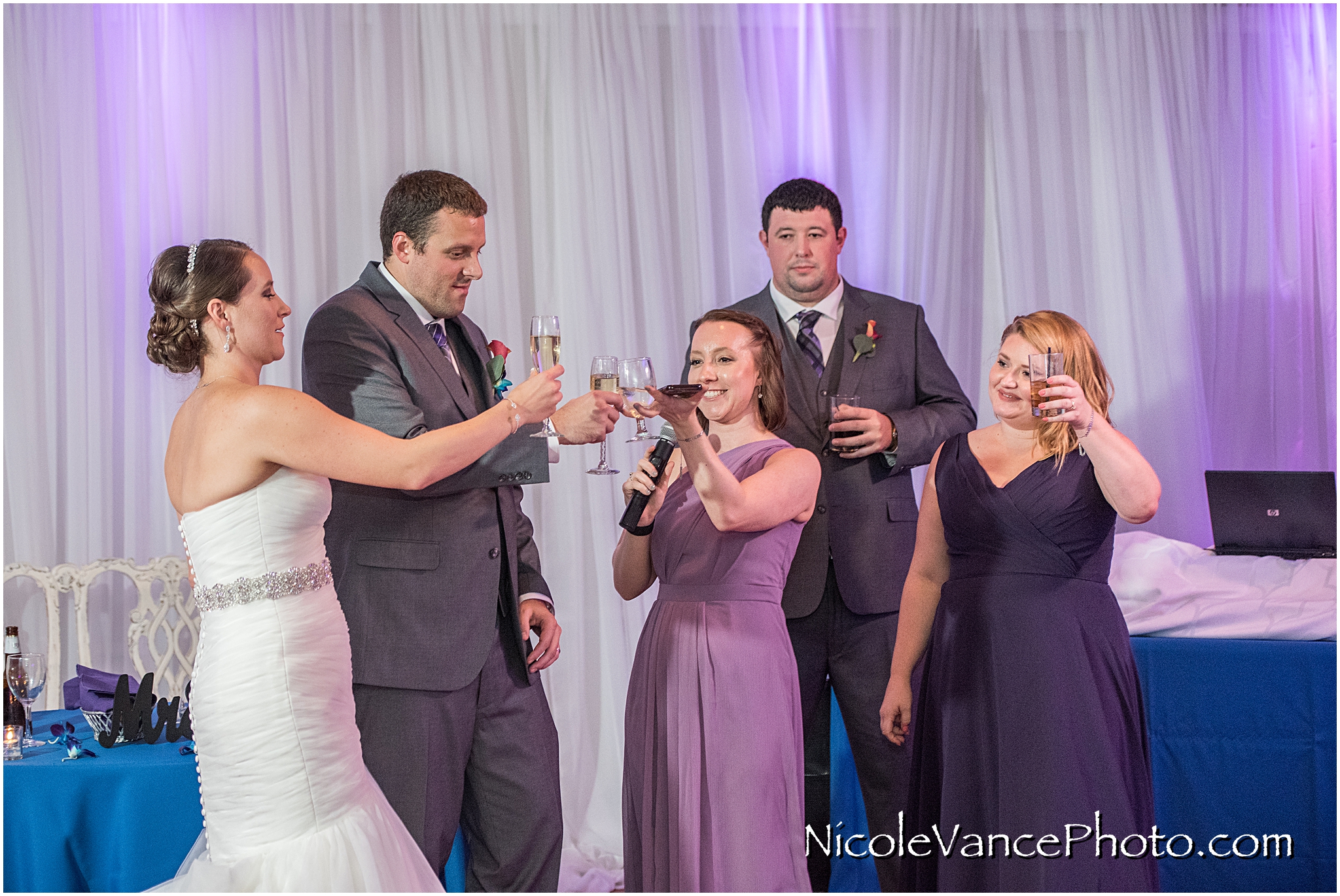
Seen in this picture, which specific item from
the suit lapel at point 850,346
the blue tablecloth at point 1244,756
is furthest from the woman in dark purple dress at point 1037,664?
the blue tablecloth at point 1244,756

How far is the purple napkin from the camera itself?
280cm

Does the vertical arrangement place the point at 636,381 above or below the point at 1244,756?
above

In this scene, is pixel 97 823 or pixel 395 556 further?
pixel 395 556

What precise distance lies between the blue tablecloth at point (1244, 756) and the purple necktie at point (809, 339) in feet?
4.47

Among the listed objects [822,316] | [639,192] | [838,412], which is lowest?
[838,412]

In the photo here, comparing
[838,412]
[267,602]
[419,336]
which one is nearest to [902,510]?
[838,412]

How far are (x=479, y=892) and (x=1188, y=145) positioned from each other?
424cm

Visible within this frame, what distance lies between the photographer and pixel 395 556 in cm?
257

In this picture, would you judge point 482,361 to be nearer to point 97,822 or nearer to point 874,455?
point 874,455

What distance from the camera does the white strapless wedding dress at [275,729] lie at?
213 cm

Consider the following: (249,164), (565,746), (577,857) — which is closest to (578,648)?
(565,746)

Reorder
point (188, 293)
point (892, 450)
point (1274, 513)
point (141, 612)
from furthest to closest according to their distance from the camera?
point (141, 612)
point (1274, 513)
point (892, 450)
point (188, 293)

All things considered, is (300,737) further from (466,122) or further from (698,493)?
(466,122)

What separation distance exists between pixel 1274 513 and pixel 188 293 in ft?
11.1
